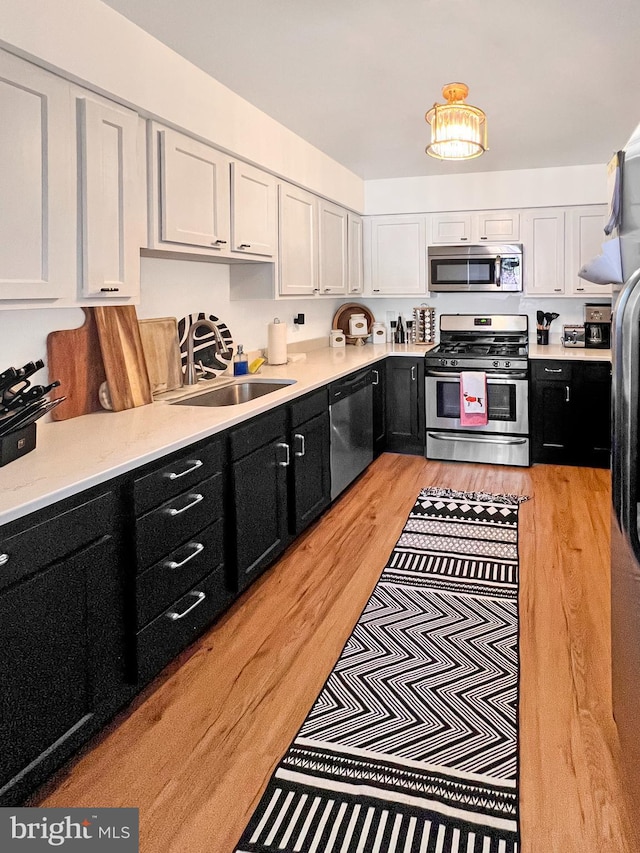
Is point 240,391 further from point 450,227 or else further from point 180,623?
point 450,227

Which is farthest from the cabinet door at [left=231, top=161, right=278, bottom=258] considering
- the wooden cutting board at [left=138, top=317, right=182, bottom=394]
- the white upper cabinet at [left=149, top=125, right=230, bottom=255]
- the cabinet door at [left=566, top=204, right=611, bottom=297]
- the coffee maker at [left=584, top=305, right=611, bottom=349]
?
the coffee maker at [left=584, top=305, right=611, bottom=349]

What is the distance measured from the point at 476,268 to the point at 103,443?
415 cm

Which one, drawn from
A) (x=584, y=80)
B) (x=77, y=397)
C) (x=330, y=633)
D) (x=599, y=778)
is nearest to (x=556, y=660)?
(x=599, y=778)

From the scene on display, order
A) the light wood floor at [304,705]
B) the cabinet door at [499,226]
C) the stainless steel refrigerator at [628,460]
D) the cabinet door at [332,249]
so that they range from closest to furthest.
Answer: the stainless steel refrigerator at [628,460] → the light wood floor at [304,705] → the cabinet door at [332,249] → the cabinet door at [499,226]

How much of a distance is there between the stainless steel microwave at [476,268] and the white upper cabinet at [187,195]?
9.13 ft

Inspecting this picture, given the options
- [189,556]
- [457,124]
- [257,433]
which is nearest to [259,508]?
[257,433]

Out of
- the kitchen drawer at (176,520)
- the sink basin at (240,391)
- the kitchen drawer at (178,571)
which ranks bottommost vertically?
the kitchen drawer at (178,571)

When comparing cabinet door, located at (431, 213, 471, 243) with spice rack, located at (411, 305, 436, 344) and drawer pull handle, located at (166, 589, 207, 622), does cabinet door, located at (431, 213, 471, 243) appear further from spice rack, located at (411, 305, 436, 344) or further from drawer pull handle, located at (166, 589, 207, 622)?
drawer pull handle, located at (166, 589, 207, 622)

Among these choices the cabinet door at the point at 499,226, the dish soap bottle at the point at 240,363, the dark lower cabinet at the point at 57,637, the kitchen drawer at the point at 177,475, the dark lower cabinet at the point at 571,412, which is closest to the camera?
the dark lower cabinet at the point at 57,637

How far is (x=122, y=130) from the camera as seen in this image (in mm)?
2430

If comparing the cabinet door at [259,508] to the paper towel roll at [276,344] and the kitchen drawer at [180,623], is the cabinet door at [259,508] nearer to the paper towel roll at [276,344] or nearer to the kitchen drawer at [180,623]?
the kitchen drawer at [180,623]

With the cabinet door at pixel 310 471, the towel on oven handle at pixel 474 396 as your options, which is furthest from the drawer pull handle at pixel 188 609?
the towel on oven handle at pixel 474 396

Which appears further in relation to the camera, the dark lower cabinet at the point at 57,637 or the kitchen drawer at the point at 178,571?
the kitchen drawer at the point at 178,571

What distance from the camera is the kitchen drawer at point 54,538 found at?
1.55 m
